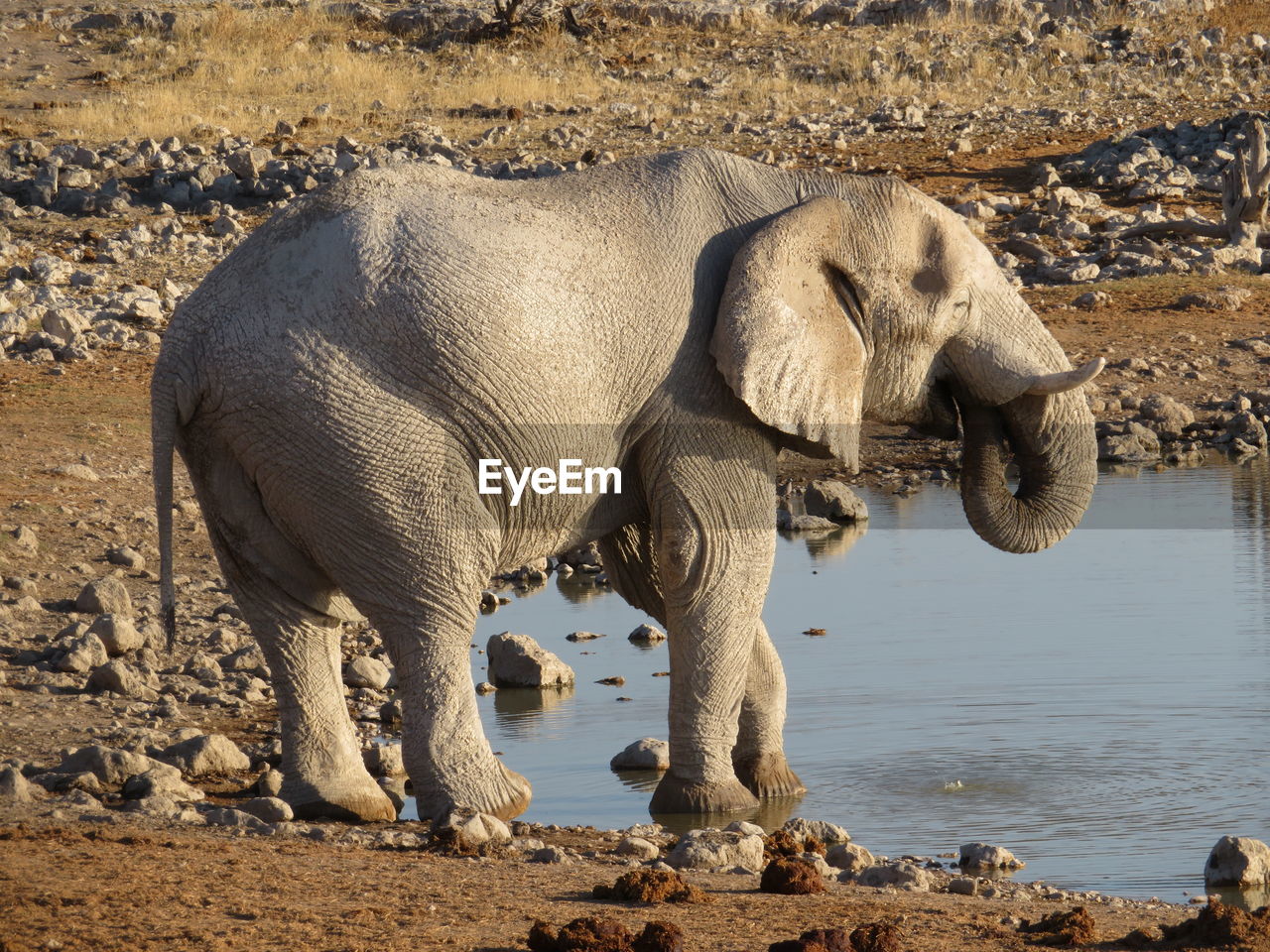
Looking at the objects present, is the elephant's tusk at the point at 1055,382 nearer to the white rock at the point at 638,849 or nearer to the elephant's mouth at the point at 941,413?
the elephant's mouth at the point at 941,413

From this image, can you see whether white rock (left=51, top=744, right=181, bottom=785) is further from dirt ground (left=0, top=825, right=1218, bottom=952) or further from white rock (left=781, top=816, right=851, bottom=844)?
white rock (left=781, top=816, right=851, bottom=844)

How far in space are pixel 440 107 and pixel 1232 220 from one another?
35.1ft

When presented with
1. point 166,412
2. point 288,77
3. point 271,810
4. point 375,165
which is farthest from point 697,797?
point 288,77

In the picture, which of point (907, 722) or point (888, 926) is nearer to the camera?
point (888, 926)

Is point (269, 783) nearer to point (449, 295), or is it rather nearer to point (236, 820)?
point (236, 820)

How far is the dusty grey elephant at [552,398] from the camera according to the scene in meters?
6.61

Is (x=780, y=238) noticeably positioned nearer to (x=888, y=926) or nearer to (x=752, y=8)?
(x=888, y=926)

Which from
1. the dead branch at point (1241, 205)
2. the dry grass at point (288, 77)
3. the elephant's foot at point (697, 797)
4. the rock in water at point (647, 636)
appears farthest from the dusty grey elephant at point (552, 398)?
the dry grass at point (288, 77)

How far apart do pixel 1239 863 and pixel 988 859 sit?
0.79 metres

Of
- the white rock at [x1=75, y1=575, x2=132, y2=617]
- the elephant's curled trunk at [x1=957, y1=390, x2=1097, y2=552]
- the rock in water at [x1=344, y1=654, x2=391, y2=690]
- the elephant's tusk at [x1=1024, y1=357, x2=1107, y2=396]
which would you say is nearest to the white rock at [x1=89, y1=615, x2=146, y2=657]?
the white rock at [x1=75, y1=575, x2=132, y2=617]

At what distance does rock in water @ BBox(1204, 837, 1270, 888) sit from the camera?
6.38 m

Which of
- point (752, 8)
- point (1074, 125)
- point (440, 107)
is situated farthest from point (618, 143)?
point (752, 8)

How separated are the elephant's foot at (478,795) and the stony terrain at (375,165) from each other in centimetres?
15

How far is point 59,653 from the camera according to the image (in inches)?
362
